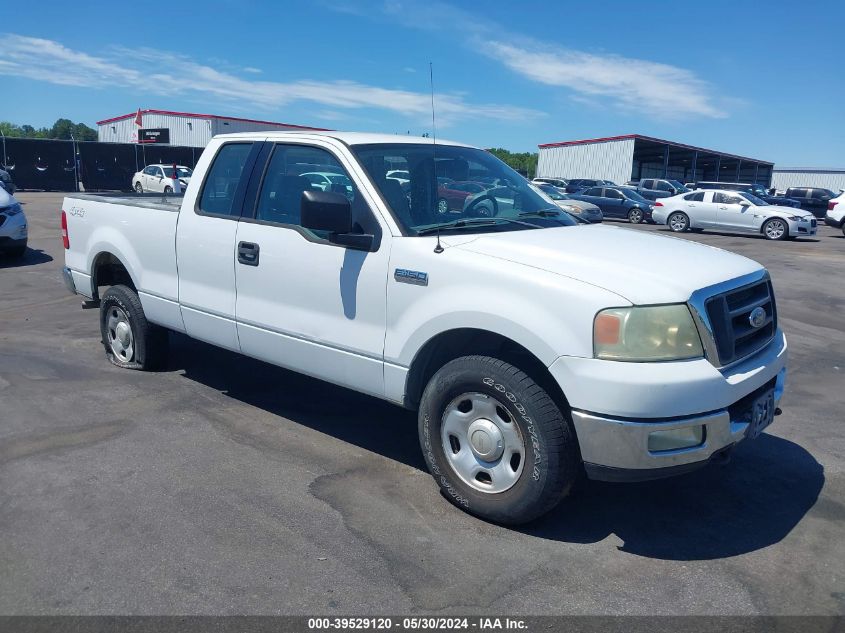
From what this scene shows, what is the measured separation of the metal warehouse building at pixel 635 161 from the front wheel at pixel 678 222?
3072 cm

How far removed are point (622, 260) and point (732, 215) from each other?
2216 cm

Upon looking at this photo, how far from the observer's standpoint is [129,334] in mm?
6074

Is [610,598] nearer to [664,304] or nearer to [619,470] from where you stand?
[619,470]

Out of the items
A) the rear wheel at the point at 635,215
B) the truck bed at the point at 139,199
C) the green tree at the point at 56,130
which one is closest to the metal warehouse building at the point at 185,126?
the rear wheel at the point at 635,215

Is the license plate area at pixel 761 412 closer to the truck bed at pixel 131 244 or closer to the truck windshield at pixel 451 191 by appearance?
the truck windshield at pixel 451 191

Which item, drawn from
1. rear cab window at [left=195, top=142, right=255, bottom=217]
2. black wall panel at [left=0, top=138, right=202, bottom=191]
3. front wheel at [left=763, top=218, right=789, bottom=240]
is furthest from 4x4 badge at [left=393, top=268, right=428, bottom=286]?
black wall panel at [left=0, top=138, right=202, bottom=191]

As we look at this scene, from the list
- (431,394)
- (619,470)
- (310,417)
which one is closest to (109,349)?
(310,417)

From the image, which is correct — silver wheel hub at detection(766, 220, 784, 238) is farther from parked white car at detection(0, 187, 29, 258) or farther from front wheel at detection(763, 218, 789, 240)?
parked white car at detection(0, 187, 29, 258)

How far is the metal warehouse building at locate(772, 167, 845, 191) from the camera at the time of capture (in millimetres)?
63656

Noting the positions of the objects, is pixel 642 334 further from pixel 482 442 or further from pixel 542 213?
pixel 542 213

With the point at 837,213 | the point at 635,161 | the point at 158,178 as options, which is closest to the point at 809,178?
the point at 635,161

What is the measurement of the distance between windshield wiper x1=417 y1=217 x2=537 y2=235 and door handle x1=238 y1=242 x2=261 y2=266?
1207 millimetres

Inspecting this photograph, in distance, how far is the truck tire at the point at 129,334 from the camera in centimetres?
585

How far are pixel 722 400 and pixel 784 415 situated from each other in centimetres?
268
